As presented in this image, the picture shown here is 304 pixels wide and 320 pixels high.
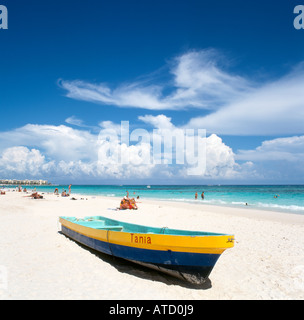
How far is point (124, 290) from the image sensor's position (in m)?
5.98

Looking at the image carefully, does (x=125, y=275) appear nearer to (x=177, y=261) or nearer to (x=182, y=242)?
(x=177, y=261)

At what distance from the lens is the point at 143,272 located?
7.23 m

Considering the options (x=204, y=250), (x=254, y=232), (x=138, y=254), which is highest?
(x=204, y=250)

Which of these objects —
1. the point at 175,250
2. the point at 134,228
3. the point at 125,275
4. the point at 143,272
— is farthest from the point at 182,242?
the point at 134,228

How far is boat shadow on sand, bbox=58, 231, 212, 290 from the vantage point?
21.3 ft

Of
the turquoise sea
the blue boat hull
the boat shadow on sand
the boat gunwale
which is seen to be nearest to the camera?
the boat gunwale

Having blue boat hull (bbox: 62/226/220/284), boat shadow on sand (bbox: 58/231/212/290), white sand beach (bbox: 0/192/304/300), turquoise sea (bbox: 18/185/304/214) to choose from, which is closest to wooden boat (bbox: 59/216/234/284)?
blue boat hull (bbox: 62/226/220/284)

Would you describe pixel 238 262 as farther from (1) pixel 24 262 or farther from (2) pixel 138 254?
(1) pixel 24 262

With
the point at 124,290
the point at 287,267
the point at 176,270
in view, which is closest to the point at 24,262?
the point at 124,290

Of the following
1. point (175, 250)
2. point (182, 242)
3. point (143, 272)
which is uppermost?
point (182, 242)

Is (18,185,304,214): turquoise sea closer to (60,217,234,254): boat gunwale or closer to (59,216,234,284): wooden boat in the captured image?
(59,216,234,284): wooden boat

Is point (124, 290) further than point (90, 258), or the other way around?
point (90, 258)
